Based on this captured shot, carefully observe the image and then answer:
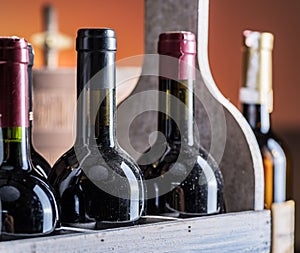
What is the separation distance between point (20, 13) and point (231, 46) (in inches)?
51.5

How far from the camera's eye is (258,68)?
0.92m

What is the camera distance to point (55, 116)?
2020 mm

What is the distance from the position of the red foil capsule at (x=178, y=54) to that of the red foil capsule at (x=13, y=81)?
18 cm

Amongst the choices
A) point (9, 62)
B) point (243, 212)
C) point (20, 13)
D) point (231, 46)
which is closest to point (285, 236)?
point (243, 212)

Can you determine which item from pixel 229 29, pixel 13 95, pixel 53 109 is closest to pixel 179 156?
pixel 13 95

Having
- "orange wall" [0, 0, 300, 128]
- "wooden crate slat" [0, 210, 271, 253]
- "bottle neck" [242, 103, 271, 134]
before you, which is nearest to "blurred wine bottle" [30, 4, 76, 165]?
"bottle neck" [242, 103, 271, 134]

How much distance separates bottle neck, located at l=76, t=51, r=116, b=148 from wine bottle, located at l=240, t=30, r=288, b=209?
29cm

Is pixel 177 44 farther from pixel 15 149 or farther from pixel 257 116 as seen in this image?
pixel 257 116

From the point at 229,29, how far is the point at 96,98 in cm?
267

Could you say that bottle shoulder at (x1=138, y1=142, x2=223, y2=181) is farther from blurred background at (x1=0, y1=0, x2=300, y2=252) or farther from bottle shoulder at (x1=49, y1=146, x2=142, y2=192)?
blurred background at (x1=0, y1=0, x2=300, y2=252)

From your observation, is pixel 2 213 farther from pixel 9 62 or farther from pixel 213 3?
pixel 213 3

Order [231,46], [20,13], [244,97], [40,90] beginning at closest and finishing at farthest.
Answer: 1. [244,97]
2. [40,90]
3. [231,46]
4. [20,13]

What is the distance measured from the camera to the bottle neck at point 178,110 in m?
0.72

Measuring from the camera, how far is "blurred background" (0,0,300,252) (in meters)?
3.02
